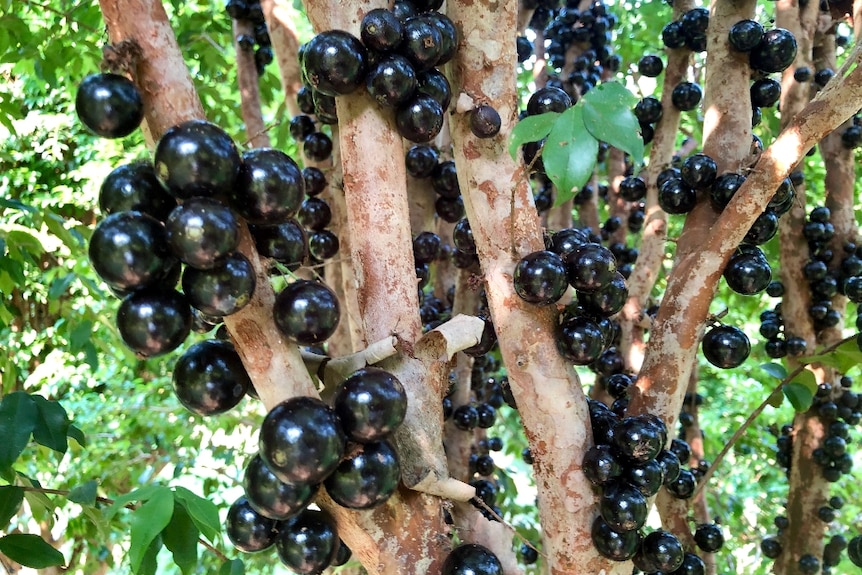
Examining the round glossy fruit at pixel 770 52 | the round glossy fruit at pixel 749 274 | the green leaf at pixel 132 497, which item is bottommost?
the green leaf at pixel 132 497

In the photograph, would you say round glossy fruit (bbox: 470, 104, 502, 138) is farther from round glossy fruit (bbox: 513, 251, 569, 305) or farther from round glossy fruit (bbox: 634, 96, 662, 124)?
round glossy fruit (bbox: 634, 96, 662, 124)

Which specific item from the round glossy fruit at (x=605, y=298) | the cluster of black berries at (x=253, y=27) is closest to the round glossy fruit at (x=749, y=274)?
the round glossy fruit at (x=605, y=298)

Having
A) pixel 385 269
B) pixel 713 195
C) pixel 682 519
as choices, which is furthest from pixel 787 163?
pixel 682 519

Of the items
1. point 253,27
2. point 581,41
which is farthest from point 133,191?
point 581,41

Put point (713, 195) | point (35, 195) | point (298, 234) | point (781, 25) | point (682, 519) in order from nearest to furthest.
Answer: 1. point (298, 234)
2. point (713, 195)
3. point (682, 519)
4. point (781, 25)
5. point (35, 195)

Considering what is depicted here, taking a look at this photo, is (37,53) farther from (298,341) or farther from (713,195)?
(713,195)

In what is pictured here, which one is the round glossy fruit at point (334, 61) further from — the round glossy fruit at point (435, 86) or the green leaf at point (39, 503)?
the green leaf at point (39, 503)

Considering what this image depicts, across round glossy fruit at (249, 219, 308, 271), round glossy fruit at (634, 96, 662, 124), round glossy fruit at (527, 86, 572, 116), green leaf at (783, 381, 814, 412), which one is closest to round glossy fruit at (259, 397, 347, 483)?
round glossy fruit at (249, 219, 308, 271)
